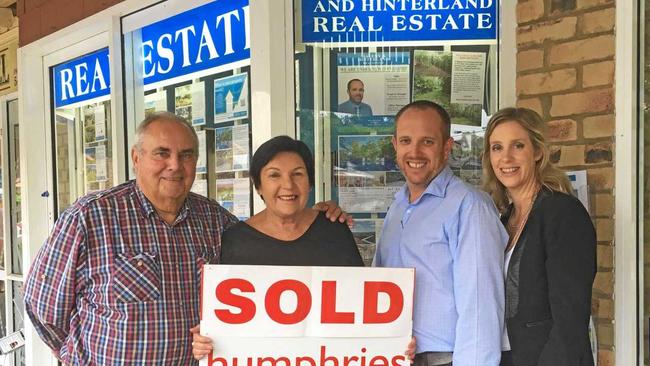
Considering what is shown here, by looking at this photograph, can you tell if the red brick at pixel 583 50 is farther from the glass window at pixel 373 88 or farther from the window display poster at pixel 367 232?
the window display poster at pixel 367 232

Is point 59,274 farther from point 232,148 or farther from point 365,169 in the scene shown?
point 365,169

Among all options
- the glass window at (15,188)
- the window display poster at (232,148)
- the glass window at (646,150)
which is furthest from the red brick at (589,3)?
the glass window at (15,188)

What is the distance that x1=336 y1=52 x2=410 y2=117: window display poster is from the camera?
2746mm

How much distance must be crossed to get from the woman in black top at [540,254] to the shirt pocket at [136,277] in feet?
3.63

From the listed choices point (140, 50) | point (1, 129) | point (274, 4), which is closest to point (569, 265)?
point (274, 4)

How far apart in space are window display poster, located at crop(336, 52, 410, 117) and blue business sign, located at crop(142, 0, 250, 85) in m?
0.51

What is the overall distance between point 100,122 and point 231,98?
59.7 inches

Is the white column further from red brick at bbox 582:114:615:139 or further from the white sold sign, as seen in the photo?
red brick at bbox 582:114:615:139

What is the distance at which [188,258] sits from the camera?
2025mm

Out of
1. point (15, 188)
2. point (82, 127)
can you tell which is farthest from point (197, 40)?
point (15, 188)

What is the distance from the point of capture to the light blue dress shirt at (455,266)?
5.32ft

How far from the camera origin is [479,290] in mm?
1620

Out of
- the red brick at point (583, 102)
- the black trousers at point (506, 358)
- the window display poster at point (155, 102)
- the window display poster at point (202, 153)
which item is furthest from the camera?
the window display poster at point (155, 102)

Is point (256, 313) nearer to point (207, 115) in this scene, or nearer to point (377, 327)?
point (377, 327)
